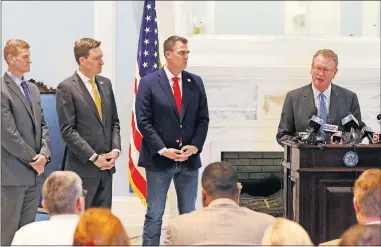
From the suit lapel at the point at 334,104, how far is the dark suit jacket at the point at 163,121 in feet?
2.89

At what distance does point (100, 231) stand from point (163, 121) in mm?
2397

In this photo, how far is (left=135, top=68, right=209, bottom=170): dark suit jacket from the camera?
4.64 meters

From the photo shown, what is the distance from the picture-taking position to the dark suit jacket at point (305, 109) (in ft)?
15.4

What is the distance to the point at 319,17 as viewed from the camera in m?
7.12

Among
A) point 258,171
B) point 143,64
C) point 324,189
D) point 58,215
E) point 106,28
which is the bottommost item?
point 258,171

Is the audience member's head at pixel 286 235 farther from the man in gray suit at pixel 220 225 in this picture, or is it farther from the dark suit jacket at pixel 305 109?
the dark suit jacket at pixel 305 109

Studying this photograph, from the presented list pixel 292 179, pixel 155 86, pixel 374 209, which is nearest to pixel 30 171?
pixel 155 86

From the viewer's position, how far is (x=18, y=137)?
14.3 ft

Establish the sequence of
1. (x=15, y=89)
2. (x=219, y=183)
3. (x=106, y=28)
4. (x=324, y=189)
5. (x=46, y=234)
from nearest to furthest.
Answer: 1. (x=46, y=234)
2. (x=219, y=183)
3. (x=324, y=189)
4. (x=15, y=89)
5. (x=106, y=28)

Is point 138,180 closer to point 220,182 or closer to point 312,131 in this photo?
point 312,131

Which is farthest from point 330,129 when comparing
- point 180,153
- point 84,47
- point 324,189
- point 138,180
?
point 138,180

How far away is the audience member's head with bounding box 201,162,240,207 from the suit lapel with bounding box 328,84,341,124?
5.78ft

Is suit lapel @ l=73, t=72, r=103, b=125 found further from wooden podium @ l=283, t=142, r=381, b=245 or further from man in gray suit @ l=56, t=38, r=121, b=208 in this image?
wooden podium @ l=283, t=142, r=381, b=245

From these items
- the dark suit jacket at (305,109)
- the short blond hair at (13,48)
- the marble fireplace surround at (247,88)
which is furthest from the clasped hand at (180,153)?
the marble fireplace surround at (247,88)
